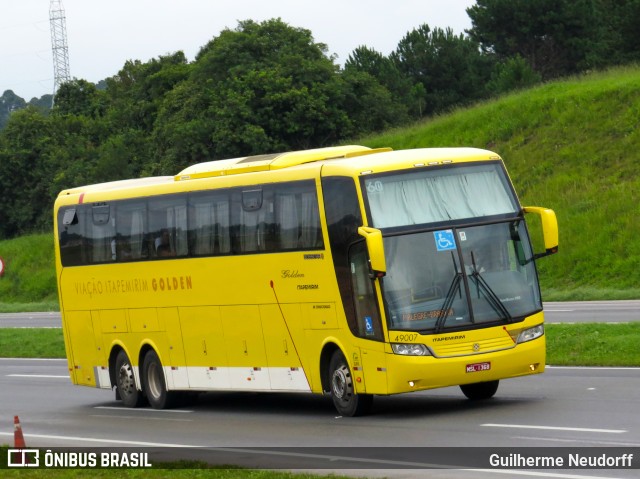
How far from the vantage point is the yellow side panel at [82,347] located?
24000 mm

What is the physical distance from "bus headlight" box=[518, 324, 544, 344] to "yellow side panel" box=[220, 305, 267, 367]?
4.23 m

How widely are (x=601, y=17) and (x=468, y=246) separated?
72.7 meters

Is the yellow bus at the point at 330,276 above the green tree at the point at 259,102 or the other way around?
the other way around

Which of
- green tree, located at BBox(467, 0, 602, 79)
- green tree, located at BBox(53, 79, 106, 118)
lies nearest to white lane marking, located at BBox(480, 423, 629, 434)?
green tree, located at BBox(467, 0, 602, 79)

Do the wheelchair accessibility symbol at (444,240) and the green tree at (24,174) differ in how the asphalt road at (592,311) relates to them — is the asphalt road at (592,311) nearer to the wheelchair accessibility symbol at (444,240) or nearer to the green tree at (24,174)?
the wheelchair accessibility symbol at (444,240)

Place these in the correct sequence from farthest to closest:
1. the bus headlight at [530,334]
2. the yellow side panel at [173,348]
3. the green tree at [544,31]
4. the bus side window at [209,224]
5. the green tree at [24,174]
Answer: the green tree at [24,174] < the green tree at [544,31] < the yellow side panel at [173,348] < the bus side window at [209,224] < the bus headlight at [530,334]

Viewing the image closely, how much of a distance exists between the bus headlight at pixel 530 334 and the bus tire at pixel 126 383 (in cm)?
831

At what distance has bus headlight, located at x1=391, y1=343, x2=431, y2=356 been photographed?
16562mm

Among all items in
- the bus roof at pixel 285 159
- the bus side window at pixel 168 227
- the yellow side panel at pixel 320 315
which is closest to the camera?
the yellow side panel at pixel 320 315

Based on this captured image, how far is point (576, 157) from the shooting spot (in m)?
48.8

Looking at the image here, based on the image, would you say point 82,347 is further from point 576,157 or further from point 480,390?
point 576,157

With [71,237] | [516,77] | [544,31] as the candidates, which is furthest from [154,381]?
[544,31]

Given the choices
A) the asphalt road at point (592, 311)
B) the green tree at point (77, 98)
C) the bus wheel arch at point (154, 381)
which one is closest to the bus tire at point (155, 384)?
the bus wheel arch at point (154, 381)

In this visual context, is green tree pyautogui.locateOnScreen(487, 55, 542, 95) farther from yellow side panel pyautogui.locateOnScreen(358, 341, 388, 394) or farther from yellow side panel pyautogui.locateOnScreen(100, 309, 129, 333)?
yellow side panel pyautogui.locateOnScreen(358, 341, 388, 394)
